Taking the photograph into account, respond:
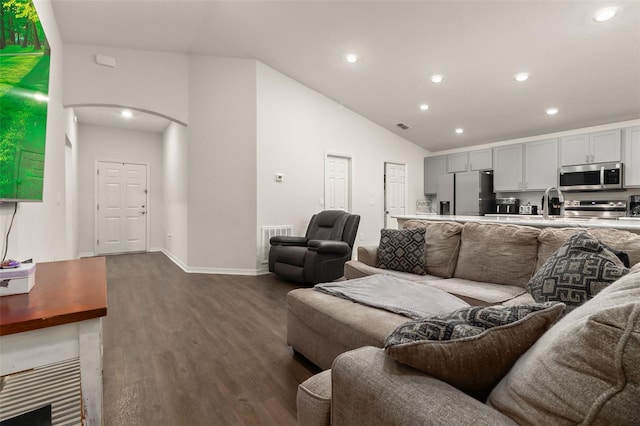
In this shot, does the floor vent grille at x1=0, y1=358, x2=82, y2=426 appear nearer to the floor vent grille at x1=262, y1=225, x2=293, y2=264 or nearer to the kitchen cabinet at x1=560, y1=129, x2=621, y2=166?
the floor vent grille at x1=262, y1=225, x2=293, y2=264

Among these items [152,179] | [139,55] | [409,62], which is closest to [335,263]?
[409,62]

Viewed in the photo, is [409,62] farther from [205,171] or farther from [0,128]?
A: [0,128]

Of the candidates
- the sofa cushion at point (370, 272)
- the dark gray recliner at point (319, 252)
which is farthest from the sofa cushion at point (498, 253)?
the dark gray recliner at point (319, 252)

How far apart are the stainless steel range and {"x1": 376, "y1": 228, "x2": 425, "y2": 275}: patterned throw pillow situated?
363 centimetres

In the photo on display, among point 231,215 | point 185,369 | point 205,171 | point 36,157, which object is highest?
point 205,171

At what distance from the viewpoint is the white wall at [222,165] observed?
4660 mm

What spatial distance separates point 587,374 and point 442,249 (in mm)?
2351

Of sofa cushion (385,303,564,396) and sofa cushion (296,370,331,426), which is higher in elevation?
sofa cushion (385,303,564,396)

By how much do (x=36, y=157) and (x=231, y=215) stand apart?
2.84m

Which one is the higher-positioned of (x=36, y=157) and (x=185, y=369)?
(x=36, y=157)

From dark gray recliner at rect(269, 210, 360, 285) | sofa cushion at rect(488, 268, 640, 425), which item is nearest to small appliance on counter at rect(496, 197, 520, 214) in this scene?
dark gray recliner at rect(269, 210, 360, 285)

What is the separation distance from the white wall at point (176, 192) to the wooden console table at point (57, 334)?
3.95 metres

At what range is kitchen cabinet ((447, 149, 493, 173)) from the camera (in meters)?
6.15

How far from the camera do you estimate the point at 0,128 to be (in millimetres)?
1398
